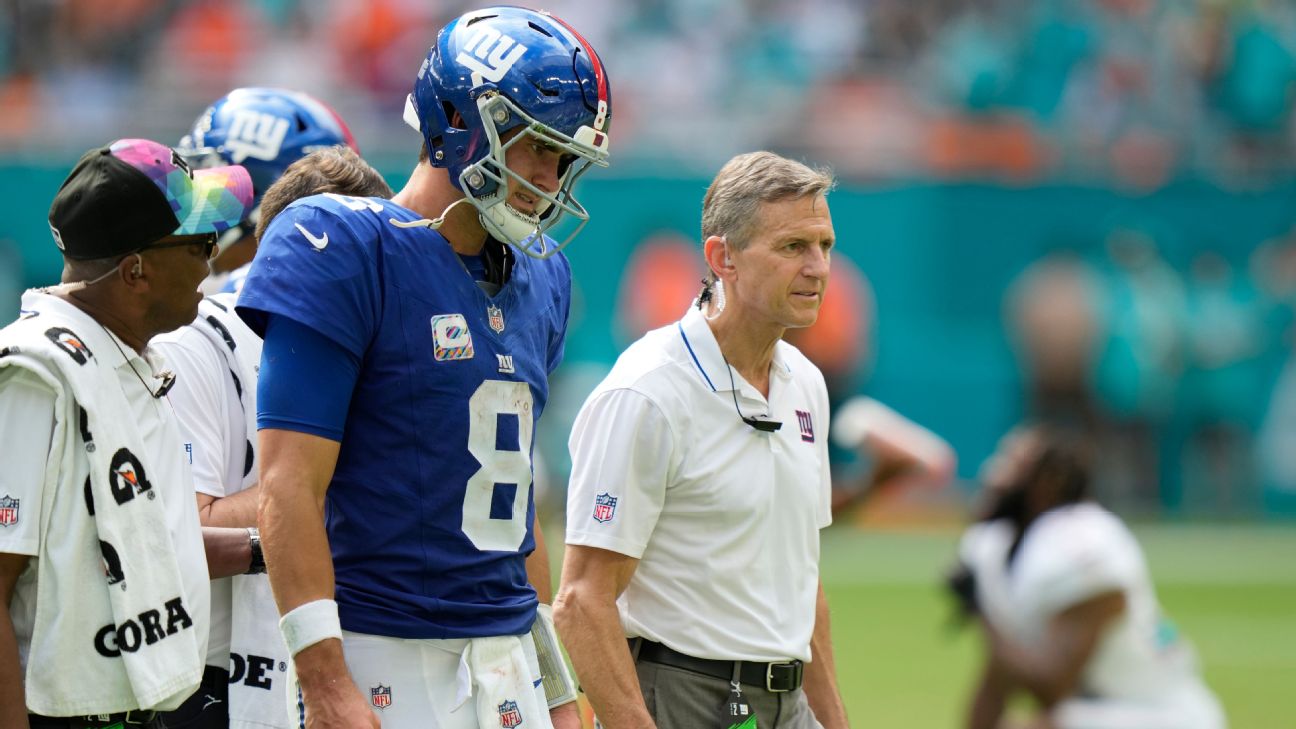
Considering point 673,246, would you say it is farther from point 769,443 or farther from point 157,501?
point 157,501

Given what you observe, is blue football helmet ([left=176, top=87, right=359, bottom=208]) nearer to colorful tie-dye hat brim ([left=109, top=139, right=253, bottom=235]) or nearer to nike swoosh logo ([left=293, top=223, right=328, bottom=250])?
colorful tie-dye hat brim ([left=109, top=139, right=253, bottom=235])

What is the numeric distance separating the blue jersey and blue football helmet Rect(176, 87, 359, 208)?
1676 mm

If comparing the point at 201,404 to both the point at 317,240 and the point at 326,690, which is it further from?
the point at 326,690

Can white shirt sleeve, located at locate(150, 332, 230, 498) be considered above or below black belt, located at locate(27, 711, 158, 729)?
above

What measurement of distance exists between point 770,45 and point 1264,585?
821 cm

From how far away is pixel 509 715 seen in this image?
3506 mm

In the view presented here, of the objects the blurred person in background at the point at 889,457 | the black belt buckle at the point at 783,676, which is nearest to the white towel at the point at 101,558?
the black belt buckle at the point at 783,676

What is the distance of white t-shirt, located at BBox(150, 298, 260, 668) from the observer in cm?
395

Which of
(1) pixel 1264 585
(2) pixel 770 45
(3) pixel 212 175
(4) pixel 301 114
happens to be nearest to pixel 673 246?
(2) pixel 770 45

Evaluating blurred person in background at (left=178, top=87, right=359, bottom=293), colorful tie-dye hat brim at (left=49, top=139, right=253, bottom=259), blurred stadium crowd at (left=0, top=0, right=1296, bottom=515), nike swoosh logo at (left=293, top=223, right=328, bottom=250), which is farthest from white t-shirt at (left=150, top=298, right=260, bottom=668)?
blurred stadium crowd at (left=0, top=0, right=1296, bottom=515)

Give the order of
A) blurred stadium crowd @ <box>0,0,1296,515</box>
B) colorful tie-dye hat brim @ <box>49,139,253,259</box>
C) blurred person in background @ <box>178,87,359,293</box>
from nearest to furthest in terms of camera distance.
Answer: colorful tie-dye hat brim @ <box>49,139,253,259</box> → blurred person in background @ <box>178,87,359,293</box> → blurred stadium crowd @ <box>0,0,1296,515</box>

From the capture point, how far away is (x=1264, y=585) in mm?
15828

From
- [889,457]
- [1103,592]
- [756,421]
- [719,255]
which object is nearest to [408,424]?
[756,421]

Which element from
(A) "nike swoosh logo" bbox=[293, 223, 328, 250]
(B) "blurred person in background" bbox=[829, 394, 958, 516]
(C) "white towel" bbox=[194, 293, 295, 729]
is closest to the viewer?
(A) "nike swoosh logo" bbox=[293, 223, 328, 250]
